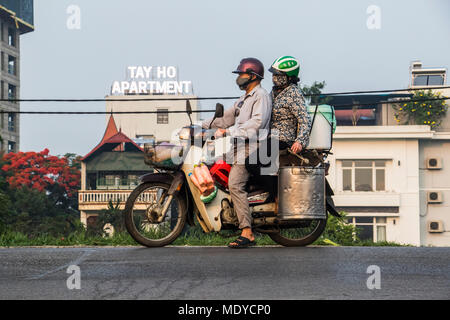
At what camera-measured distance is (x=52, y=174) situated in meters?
49.6

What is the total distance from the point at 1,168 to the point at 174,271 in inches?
1789

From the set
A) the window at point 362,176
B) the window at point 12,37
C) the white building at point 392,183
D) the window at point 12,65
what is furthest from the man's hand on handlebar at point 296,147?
the window at point 12,37

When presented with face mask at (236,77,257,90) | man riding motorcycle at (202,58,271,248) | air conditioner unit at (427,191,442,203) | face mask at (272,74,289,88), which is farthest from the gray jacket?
air conditioner unit at (427,191,442,203)

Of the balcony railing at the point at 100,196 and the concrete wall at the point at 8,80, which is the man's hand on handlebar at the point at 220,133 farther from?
the concrete wall at the point at 8,80

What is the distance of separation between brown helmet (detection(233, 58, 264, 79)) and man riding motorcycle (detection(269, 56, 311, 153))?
0.14 meters

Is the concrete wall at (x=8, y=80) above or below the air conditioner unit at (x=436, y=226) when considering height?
above

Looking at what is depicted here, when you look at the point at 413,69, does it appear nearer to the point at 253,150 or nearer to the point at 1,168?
the point at 1,168

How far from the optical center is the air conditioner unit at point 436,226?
43.7 meters

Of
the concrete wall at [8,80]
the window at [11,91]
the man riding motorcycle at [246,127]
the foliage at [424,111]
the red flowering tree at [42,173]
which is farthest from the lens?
the window at [11,91]

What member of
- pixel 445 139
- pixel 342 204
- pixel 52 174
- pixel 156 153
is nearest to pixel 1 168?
pixel 52 174

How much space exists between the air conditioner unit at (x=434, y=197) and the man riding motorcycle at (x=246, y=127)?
3864cm

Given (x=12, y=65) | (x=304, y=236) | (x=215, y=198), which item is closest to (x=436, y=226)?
(x=304, y=236)

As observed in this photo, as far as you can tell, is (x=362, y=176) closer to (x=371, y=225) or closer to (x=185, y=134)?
(x=371, y=225)

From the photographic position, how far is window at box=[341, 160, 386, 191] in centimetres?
4322
